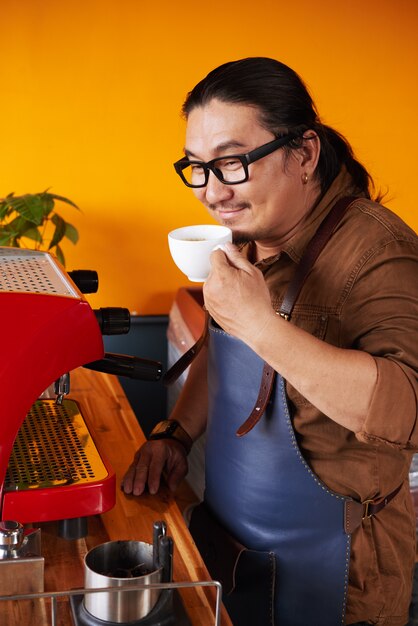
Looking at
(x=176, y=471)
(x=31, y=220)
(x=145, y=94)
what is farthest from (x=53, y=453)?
(x=145, y=94)

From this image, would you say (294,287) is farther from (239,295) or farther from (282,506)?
(282,506)

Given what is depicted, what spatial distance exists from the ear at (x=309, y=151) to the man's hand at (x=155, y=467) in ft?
2.00

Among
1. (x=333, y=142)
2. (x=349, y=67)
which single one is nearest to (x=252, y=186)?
(x=333, y=142)

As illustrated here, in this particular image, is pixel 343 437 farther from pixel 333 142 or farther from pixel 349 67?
pixel 349 67

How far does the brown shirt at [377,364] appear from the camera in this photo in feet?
4.34

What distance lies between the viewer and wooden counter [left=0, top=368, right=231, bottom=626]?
3.79ft

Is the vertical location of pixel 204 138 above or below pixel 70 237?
above

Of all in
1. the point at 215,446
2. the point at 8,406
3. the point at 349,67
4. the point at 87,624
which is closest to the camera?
the point at 87,624

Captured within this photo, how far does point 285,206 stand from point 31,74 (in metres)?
1.66

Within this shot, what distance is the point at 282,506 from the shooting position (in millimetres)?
1521

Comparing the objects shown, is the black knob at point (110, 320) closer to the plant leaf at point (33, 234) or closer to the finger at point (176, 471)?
the finger at point (176, 471)

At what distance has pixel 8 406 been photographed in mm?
1194

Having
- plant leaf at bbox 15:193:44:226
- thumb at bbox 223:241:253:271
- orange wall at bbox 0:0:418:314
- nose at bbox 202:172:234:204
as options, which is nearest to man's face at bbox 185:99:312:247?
nose at bbox 202:172:234:204

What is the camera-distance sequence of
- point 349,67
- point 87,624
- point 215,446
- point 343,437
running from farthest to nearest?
point 349,67 → point 215,446 → point 343,437 → point 87,624
